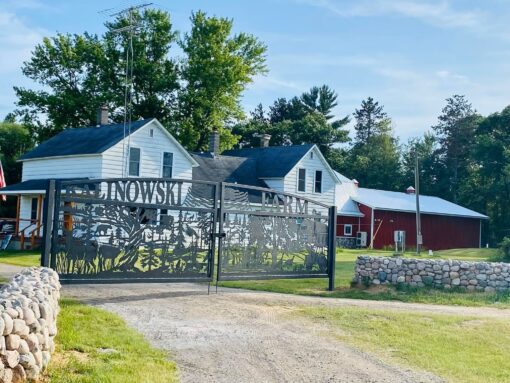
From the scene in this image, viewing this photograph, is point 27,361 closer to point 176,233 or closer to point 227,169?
point 176,233

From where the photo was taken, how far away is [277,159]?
128ft

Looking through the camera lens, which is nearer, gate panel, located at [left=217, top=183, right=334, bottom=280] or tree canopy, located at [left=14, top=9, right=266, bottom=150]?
gate panel, located at [left=217, top=183, right=334, bottom=280]

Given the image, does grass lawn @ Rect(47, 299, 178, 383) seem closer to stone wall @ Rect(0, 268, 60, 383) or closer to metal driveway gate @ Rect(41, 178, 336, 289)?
stone wall @ Rect(0, 268, 60, 383)

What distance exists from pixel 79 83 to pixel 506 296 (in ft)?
111

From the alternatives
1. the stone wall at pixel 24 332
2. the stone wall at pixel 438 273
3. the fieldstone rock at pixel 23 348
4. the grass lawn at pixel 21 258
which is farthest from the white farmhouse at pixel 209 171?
the fieldstone rock at pixel 23 348

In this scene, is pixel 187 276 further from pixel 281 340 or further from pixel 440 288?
pixel 440 288

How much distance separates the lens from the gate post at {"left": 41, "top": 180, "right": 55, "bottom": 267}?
11.5 metres

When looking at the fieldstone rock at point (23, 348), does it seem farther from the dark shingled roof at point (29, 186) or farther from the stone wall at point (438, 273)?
the dark shingled roof at point (29, 186)

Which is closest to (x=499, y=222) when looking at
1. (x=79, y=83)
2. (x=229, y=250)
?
(x=79, y=83)

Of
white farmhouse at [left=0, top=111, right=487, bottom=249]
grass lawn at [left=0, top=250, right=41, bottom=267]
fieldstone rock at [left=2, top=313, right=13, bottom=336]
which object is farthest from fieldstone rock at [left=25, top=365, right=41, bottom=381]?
white farmhouse at [left=0, top=111, right=487, bottom=249]

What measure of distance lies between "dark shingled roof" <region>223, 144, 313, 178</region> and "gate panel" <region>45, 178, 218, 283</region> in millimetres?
23486

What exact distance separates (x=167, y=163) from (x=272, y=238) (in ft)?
55.9

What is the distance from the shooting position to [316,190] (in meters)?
38.7

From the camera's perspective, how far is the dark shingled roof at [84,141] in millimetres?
29202
